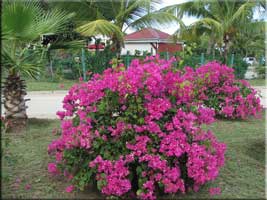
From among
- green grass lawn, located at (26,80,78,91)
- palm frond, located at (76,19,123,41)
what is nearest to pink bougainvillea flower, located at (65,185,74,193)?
palm frond, located at (76,19,123,41)

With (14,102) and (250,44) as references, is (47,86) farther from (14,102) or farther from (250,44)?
(250,44)

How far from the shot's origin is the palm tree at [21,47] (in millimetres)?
5465

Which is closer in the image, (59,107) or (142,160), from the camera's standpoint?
(142,160)

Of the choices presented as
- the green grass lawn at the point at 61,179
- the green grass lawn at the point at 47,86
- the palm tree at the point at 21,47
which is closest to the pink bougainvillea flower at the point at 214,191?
the green grass lawn at the point at 61,179

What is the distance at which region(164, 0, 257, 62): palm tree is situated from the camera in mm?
17828

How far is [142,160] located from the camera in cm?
364

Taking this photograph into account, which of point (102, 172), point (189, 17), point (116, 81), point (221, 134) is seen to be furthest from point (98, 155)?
point (189, 17)

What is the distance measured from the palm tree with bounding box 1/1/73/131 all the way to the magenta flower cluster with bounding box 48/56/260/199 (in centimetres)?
181

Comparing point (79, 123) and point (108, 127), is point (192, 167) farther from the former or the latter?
point (79, 123)

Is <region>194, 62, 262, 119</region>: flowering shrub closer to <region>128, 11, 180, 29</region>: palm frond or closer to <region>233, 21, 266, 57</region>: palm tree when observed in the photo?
<region>128, 11, 180, 29</region>: palm frond

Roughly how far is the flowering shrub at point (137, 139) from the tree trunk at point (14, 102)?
2.94 m

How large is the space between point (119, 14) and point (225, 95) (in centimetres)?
793

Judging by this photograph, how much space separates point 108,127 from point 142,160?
0.48m

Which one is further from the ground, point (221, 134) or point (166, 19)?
point (166, 19)
